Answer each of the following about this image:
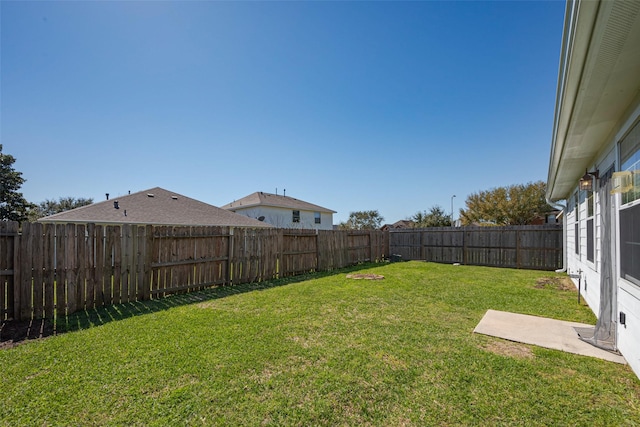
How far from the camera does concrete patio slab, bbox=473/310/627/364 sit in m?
3.22

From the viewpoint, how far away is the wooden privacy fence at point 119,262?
164 inches

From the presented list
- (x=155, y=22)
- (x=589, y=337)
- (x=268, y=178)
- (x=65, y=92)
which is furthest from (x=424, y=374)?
(x=268, y=178)

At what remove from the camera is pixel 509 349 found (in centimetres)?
328

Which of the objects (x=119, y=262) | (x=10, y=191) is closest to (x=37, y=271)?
(x=119, y=262)

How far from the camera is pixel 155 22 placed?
6406 mm

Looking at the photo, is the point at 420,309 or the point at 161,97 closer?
the point at 420,309

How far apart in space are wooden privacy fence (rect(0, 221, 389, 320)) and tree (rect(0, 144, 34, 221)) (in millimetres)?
26198

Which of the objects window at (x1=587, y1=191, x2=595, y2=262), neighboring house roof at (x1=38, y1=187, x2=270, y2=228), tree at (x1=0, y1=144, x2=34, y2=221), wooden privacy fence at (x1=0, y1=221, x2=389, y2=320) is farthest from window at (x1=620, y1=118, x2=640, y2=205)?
tree at (x1=0, y1=144, x2=34, y2=221)

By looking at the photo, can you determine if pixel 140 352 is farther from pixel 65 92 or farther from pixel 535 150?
pixel 535 150

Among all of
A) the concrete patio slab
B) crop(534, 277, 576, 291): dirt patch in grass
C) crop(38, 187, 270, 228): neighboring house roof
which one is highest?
crop(38, 187, 270, 228): neighboring house roof

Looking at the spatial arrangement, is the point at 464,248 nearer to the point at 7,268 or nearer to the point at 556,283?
the point at 556,283

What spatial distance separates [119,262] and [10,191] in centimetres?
2684

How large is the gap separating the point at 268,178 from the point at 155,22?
2074 centimetres

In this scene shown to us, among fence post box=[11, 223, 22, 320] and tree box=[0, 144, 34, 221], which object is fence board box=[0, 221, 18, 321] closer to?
fence post box=[11, 223, 22, 320]
